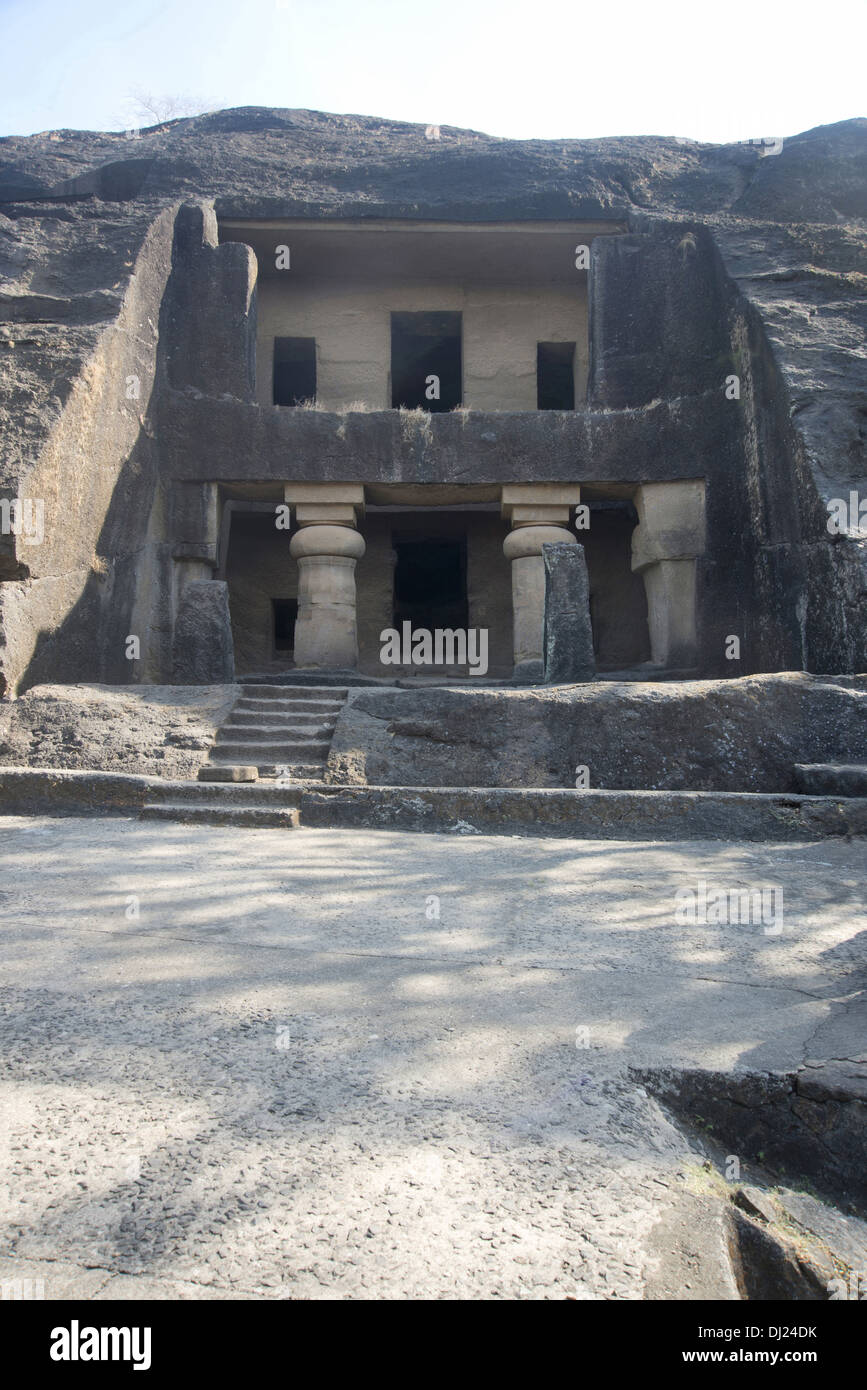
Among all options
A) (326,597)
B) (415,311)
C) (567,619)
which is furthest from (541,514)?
(415,311)

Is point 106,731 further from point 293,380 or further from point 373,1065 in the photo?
point 293,380

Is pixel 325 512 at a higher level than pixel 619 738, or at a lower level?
higher

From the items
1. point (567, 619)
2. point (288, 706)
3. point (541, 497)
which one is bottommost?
point (288, 706)

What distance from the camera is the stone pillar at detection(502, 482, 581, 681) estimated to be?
33.0ft

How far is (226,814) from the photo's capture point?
464 cm

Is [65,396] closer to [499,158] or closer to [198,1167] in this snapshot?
[198,1167]

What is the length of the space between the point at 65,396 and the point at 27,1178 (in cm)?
687

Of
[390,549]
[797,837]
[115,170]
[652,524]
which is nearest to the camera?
[797,837]

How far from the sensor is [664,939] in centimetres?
289

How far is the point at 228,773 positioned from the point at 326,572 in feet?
16.8

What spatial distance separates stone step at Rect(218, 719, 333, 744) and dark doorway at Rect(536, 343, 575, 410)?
8068 millimetres

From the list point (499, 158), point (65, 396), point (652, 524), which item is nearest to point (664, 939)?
point (65, 396)

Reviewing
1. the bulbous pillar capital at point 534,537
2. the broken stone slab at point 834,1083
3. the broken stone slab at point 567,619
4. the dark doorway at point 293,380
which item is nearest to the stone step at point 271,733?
the broken stone slab at point 567,619

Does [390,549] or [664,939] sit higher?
[390,549]
